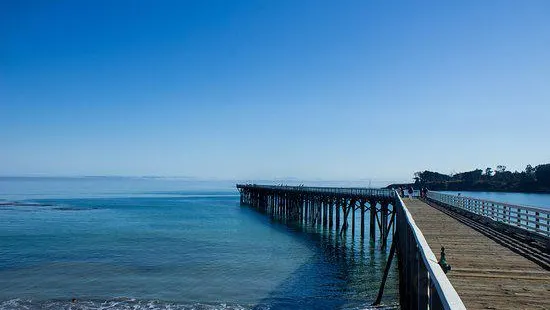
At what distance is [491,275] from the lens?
8.86 m

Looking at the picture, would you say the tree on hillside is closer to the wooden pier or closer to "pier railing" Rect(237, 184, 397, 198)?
the wooden pier

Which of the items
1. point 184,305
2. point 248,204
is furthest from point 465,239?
point 248,204

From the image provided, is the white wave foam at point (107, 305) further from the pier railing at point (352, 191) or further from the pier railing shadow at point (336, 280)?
the pier railing at point (352, 191)

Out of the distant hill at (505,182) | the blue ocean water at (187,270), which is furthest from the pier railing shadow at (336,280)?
the distant hill at (505,182)

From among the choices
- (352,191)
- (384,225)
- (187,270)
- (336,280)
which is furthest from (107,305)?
(352,191)

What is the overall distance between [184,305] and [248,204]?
235ft

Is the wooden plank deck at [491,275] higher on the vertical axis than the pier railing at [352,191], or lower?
lower

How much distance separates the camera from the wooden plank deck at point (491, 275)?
23.1ft

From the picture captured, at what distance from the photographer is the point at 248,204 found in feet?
294

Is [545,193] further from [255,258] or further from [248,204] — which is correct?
[255,258]

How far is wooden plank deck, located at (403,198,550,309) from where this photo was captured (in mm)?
7040

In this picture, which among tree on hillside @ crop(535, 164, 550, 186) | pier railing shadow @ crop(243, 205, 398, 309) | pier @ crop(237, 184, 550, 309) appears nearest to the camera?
pier @ crop(237, 184, 550, 309)

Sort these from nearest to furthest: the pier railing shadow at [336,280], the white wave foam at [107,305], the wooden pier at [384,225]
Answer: the wooden pier at [384,225]
the white wave foam at [107,305]
the pier railing shadow at [336,280]

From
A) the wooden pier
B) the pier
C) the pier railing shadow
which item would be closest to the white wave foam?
the pier railing shadow
